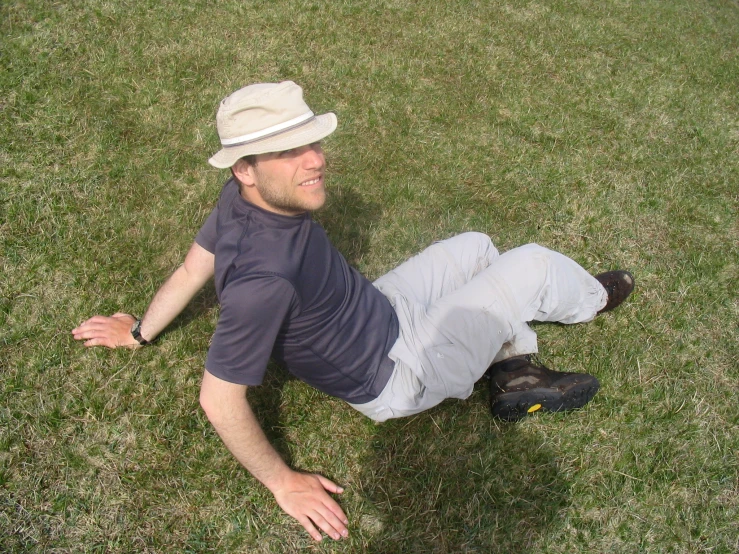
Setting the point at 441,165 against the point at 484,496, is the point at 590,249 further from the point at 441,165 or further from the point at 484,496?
the point at 484,496

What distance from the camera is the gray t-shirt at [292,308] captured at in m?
2.08

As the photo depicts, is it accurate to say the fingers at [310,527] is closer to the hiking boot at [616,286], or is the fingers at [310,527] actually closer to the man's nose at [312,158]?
the man's nose at [312,158]

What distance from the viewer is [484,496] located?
285cm

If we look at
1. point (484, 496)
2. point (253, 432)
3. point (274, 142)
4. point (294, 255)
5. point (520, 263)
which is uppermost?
point (274, 142)

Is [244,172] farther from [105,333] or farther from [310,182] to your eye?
[105,333]

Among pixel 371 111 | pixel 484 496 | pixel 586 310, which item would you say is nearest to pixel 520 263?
pixel 586 310

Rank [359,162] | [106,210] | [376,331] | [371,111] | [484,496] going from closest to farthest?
[376,331] < [484,496] < [106,210] < [359,162] < [371,111]

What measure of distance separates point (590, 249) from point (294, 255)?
9.20ft

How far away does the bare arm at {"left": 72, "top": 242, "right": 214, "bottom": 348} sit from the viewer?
2871 mm

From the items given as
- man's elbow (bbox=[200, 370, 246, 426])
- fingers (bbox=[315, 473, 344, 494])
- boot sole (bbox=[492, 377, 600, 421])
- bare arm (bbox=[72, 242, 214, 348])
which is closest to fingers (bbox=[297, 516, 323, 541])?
fingers (bbox=[315, 473, 344, 494])

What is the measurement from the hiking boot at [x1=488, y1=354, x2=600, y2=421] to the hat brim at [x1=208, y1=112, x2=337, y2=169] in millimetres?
1627

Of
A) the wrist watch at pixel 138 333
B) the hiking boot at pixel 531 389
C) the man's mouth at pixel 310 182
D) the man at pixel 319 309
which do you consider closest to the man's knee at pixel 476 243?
the man at pixel 319 309

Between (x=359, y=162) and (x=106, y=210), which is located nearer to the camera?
(x=106, y=210)

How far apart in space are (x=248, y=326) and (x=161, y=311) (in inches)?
48.2
